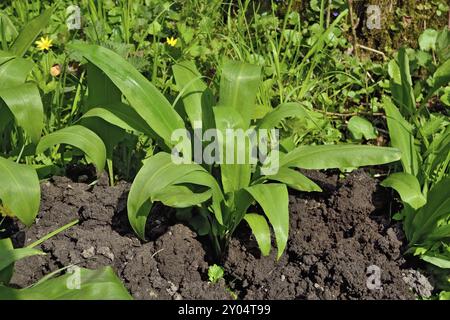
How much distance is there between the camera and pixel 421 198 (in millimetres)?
2389

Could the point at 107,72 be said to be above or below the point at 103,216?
above

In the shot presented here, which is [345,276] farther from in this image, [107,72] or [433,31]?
[433,31]

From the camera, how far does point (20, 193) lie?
220 centimetres

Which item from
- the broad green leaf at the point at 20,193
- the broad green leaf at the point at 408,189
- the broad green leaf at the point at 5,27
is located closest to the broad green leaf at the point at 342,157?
the broad green leaf at the point at 408,189

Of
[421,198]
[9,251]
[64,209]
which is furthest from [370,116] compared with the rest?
[9,251]

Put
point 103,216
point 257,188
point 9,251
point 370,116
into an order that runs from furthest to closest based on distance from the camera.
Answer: point 370,116
point 103,216
point 257,188
point 9,251

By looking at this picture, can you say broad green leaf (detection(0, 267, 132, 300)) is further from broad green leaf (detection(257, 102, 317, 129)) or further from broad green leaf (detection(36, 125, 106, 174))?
broad green leaf (detection(257, 102, 317, 129))

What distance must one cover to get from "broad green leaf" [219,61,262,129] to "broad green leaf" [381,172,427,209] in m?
0.56

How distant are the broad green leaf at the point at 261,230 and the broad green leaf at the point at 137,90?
1.28 feet

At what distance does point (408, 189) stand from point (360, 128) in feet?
1.70

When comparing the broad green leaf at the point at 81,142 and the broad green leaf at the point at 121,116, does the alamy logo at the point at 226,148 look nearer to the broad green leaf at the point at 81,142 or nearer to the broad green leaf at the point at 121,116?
the broad green leaf at the point at 121,116

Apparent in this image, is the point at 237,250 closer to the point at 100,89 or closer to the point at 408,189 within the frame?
the point at 408,189

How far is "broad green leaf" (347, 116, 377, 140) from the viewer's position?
2.83 meters
